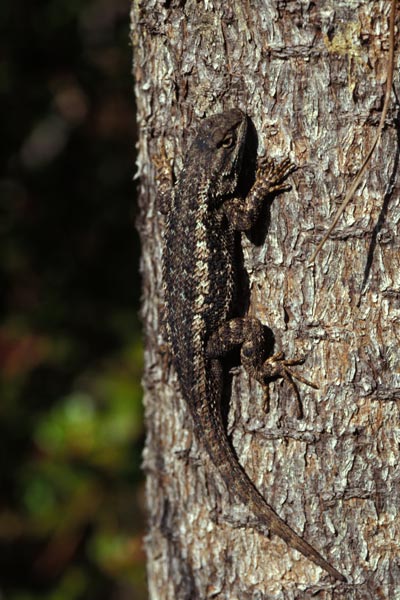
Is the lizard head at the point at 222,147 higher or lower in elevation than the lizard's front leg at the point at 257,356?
higher

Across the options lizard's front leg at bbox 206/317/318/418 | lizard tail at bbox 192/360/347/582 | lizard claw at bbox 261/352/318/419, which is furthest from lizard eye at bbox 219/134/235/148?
lizard tail at bbox 192/360/347/582

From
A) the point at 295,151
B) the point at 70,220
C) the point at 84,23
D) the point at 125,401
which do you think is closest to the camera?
the point at 295,151

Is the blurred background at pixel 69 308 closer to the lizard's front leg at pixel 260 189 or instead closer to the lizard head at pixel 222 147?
the lizard head at pixel 222 147

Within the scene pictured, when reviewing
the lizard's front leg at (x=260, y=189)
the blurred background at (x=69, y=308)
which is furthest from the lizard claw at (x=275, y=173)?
the blurred background at (x=69, y=308)

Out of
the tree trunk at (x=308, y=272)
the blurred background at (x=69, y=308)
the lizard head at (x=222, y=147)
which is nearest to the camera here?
the tree trunk at (x=308, y=272)

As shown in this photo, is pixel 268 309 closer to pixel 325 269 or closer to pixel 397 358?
pixel 325 269

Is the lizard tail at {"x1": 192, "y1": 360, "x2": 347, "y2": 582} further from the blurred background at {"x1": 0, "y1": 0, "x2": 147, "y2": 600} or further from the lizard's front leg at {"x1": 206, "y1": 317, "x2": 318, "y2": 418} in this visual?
the blurred background at {"x1": 0, "y1": 0, "x2": 147, "y2": 600}

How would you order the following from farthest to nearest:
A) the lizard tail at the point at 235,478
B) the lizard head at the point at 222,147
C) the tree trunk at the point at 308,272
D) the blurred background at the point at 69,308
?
the blurred background at the point at 69,308 < the lizard tail at the point at 235,478 < the lizard head at the point at 222,147 < the tree trunk at the point at 308,272

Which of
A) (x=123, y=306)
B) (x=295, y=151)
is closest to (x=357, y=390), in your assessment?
(x=295, y=151)

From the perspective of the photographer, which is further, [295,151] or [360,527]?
[360,527]
